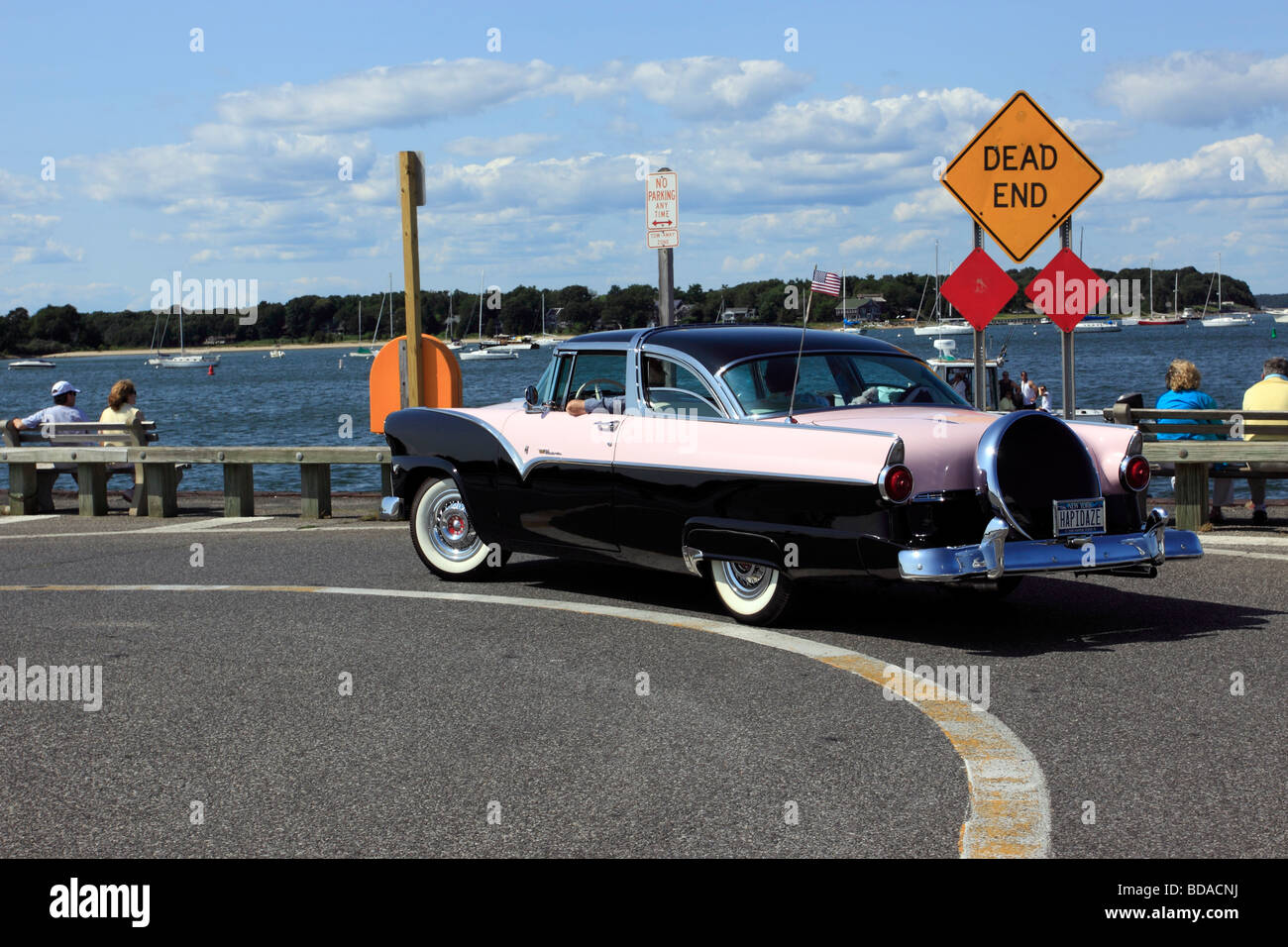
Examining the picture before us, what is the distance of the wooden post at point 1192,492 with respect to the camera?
39.7ft

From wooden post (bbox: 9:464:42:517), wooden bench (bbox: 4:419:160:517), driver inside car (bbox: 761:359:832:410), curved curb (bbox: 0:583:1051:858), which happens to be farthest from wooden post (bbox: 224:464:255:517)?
driver inside car (bbox: 761:359:832:410)

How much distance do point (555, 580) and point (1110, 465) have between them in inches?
152

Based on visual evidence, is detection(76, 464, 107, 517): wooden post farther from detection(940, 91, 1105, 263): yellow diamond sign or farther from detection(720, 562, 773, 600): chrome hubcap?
detection(720, 562, 773, 600): chrome hubcap

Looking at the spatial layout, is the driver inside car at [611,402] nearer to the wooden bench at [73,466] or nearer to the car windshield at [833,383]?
the car windshield at [833,383]

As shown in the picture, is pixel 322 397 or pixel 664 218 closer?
pixel 664 218

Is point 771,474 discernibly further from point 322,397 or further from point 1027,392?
point 322,397

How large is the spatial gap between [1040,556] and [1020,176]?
21.1ft

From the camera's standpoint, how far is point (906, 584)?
994 centimetres

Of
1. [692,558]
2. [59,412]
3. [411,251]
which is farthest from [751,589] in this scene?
[59,412]

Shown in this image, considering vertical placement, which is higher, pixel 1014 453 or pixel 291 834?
pixel 1014 453

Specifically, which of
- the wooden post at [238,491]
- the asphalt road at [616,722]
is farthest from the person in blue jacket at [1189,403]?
the wooden post at [238,491]

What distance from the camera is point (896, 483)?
23.8 feet
